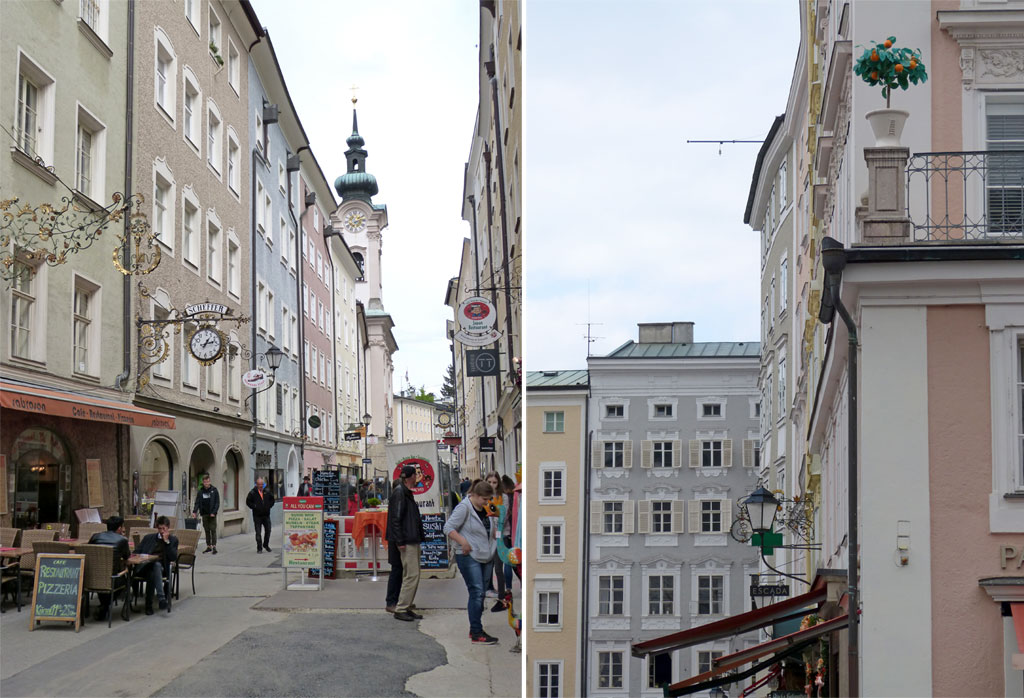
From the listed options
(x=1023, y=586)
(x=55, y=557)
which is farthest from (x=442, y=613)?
(x=1023, y=586)

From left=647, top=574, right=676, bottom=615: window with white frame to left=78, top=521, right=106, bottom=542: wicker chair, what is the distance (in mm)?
24722

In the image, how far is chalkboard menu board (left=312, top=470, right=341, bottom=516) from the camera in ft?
19.4

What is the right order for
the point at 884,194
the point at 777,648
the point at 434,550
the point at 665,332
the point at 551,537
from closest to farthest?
the point at 434,550 < the point at 884,194 < the point at 777,648 < the point at 551,537 < the point at 665,332

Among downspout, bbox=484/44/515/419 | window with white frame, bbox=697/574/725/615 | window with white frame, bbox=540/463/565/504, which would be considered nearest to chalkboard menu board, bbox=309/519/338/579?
downspout, bbox=484/44/515/419

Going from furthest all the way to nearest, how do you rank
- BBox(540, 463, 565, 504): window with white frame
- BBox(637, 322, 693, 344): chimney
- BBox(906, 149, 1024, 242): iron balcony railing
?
BBox(637, 322, 693, 344): chimney, BBox(540, 463, 565, 504): window with white frame, BBox(906, 149, 1024, 242): iron balcony railing

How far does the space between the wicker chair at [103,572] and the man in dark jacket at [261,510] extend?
0.61m

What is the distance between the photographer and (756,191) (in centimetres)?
2381

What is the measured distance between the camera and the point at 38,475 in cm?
476

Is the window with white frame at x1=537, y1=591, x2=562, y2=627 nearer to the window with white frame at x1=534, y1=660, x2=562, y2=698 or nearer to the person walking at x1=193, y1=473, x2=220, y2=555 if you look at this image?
the window with white frame at x1=534, y1=660, x2=562, y2=698

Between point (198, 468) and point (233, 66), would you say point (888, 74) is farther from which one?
point (198, 468)

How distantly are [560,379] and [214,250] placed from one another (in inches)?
784

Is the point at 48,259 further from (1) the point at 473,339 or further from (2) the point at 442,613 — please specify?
(2) the point at 442,613

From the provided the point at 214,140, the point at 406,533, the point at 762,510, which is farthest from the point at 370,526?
the point at 762,510

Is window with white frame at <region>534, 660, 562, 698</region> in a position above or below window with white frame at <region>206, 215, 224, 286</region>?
below
